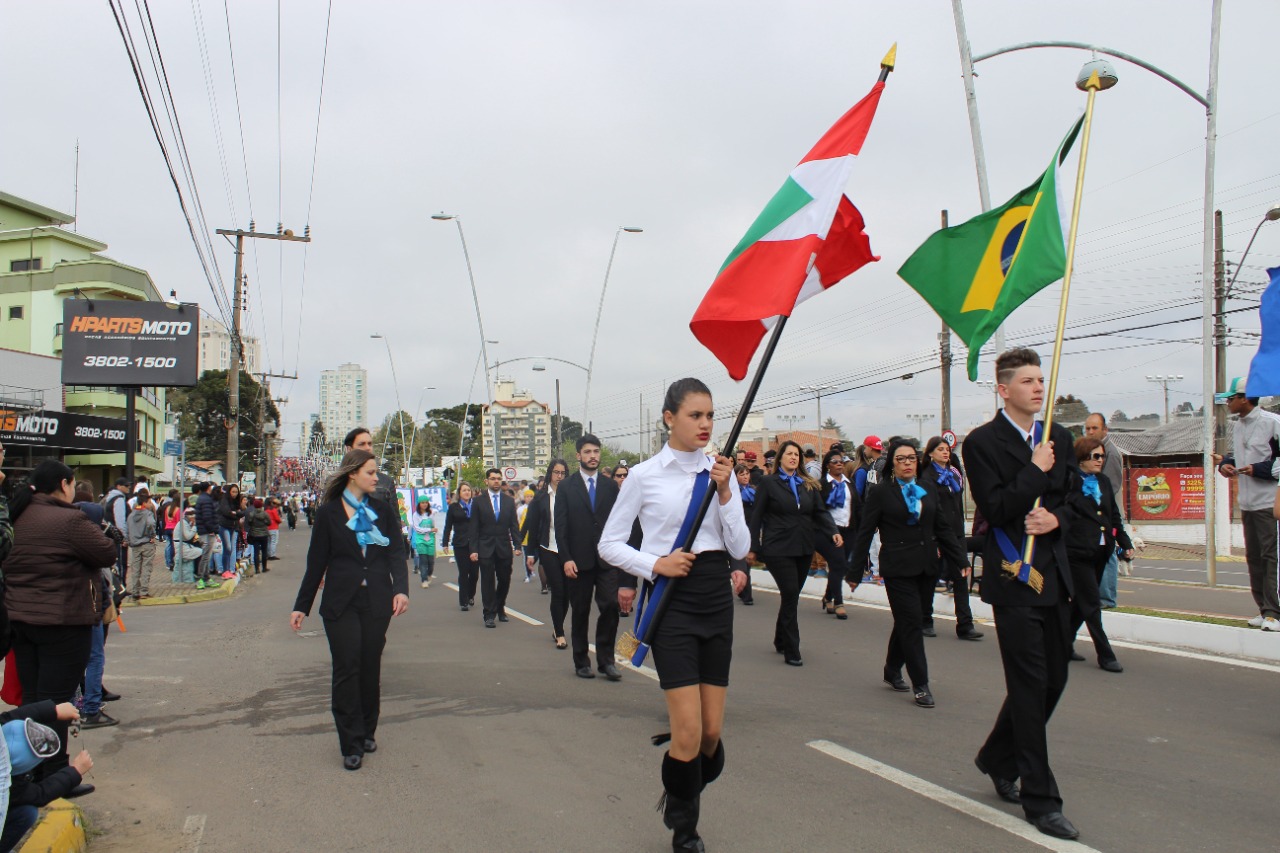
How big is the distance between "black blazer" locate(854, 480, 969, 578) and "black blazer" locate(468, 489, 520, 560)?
586 centimetres

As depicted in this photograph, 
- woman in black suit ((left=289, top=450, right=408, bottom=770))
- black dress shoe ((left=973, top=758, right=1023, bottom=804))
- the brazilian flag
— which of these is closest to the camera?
black dress shoe ((left=973, top=758, right=1023, bottom=804))

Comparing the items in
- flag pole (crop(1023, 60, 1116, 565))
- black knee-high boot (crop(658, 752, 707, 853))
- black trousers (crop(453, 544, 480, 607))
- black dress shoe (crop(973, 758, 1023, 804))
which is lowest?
black trousers (crop(453, 544, 480, 607))

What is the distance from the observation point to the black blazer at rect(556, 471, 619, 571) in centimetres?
891

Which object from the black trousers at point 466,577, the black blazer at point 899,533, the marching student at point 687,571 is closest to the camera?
the marching student at point 687,571

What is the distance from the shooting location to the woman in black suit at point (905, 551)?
274 inches

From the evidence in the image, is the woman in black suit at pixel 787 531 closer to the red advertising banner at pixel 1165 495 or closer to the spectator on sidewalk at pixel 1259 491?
the spectator on sidewalk at pixel 1259 491

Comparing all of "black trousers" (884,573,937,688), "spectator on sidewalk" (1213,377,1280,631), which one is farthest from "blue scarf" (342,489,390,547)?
"spectator on sidewalk" (1213,377,1280,631)

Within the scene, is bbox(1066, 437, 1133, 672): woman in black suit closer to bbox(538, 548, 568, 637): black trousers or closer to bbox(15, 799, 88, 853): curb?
bbox(538, 548, 568, 637): black trousers

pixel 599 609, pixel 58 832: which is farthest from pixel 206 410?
pixel 58 832

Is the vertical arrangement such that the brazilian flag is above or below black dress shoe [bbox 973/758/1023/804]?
above

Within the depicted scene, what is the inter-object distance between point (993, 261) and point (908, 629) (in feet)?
9.14

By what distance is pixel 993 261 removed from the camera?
5.61 m

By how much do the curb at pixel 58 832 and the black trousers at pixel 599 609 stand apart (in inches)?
173

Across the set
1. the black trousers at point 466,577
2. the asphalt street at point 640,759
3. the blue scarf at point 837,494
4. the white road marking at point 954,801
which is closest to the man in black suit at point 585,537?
the asphalt street at point 640,759
